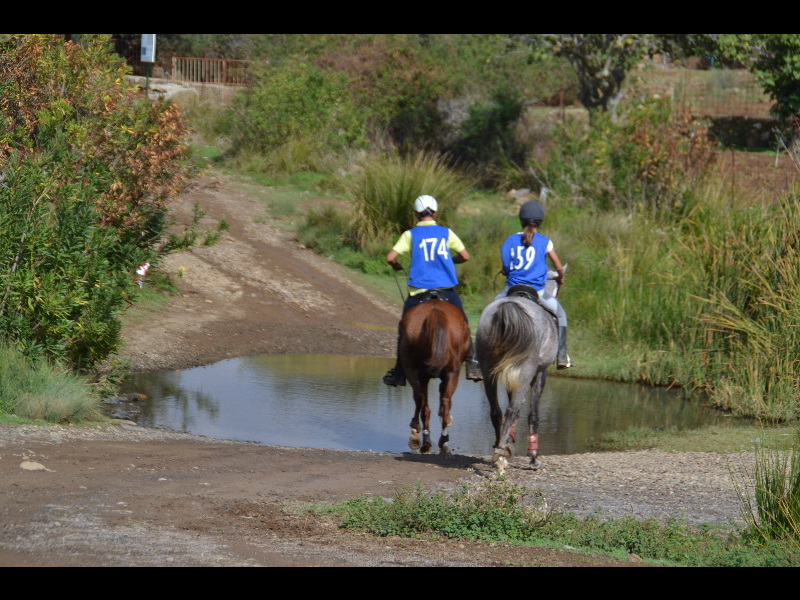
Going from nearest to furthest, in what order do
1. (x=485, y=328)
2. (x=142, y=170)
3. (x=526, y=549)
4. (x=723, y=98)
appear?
1. (x=526, y=549)
2. (x=485, y=328)
3. (x=142, y=170)
4. (x=723, y=98)

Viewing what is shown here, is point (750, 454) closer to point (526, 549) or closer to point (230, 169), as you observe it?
point (526, 549)

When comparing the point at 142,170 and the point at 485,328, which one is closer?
the point at 485,328

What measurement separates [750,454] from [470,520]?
459 cm

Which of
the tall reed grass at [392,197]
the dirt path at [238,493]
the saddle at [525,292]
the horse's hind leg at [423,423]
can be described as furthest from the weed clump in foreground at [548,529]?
the tall reed grass at [392,197]

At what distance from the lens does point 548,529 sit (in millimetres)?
6836

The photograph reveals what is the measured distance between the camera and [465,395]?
565 inches

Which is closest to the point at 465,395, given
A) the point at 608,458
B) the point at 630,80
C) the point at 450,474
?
the point at 608,458

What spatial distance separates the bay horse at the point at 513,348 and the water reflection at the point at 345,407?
5.17ft

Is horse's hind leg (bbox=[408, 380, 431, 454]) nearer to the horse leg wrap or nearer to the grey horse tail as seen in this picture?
the horse leg wrap

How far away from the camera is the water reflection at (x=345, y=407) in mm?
11484

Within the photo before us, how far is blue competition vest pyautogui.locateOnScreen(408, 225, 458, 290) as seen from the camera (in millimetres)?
10398

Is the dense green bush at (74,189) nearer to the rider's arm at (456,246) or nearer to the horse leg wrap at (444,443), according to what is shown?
the rider's arm at (456,246)

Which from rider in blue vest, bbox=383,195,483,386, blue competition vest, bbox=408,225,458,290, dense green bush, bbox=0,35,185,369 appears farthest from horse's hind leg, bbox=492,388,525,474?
dense green bush, bbox=0,35,185,369

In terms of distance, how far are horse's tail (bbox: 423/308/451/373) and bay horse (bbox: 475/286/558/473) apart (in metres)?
0.42
